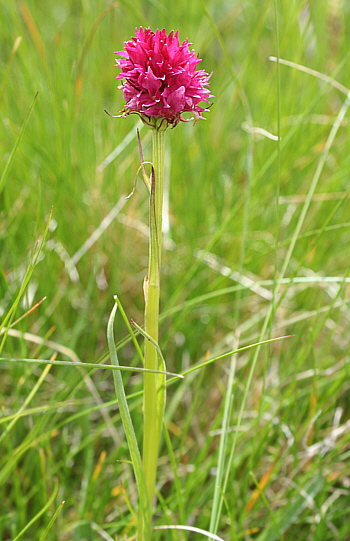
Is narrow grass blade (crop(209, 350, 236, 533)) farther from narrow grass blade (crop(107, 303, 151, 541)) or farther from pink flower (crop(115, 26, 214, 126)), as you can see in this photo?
pink flower (crop(115, 26, 214, 126))

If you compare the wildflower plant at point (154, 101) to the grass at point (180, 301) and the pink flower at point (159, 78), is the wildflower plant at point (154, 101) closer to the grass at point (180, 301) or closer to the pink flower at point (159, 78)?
the pink flower at point (159, 78)

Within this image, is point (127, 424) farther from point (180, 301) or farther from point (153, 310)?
point (180, 301)

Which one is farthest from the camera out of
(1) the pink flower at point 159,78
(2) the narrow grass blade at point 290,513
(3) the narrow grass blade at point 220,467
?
(2) the narrow grass blade at point 290,513

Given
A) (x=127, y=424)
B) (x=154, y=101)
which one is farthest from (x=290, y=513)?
(x=154, y=101)

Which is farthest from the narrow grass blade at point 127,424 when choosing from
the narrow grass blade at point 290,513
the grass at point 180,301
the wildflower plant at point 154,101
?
the narrow grass blade at point 290,513

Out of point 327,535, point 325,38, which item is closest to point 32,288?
point 327,535

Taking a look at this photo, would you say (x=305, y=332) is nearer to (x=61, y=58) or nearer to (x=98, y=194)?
(x=98, y=194)

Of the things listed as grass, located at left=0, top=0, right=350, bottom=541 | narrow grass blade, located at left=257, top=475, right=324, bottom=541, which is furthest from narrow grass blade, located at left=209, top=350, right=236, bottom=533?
narrow grass blade, located at left=257, top=475, right=324, bottom=541
